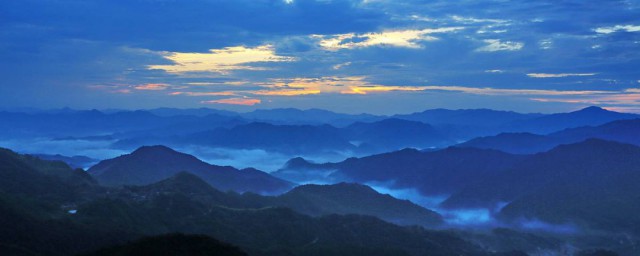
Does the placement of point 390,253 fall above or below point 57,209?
below

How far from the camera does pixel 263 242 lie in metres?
194

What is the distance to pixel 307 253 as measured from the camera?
176125 millimetres

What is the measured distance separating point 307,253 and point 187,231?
172 feet

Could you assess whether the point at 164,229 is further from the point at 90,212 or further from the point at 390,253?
the point at 390,253

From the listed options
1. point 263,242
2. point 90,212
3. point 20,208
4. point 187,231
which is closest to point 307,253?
point 263,242

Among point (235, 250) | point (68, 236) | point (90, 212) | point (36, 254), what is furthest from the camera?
point (90, 212)

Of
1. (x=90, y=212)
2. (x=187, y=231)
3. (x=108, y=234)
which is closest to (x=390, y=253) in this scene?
(x=187, y=231)

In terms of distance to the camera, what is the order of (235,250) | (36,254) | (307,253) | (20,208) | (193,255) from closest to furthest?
(193,255) < (235,250) < (36,254) < (20,208) < (307,253)

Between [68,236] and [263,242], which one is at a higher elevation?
[68,236]

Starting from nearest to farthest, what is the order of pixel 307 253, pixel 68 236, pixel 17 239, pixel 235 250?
pixel 235 250 → pixel 17 239 → pixel 68 236 → pixel 307 253

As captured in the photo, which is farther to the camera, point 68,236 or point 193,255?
point 68,236

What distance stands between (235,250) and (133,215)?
101m

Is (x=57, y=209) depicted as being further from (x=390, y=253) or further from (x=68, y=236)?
(x=390, y=253)

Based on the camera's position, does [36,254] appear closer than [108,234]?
Yes
